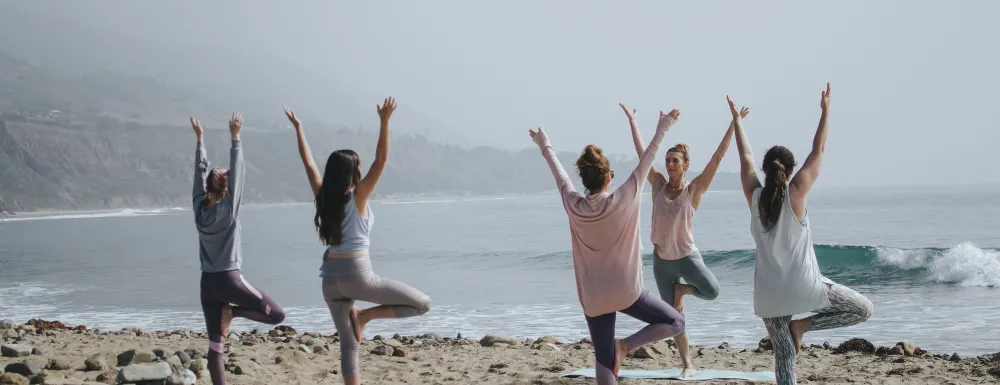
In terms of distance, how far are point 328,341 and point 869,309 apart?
23.8ft

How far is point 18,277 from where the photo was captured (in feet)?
80.9

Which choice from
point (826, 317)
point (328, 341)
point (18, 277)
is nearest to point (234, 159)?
point (826, 317)

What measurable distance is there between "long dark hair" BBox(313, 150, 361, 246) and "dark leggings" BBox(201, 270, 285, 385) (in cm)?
78

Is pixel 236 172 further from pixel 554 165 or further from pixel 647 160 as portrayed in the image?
pixel 647 160

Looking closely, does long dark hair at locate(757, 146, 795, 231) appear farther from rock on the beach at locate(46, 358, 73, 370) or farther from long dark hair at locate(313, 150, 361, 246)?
rock on the beach at locate(46, 358, 73, 370)

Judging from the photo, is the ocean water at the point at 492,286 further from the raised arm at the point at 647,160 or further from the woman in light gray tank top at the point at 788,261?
the raised arm at the point at 647,160

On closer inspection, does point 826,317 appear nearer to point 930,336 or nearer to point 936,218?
point 930,336

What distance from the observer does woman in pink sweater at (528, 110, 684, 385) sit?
5039mm

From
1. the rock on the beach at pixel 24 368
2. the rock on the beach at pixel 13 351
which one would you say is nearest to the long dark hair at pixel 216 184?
the rock on the beach at pixel 24 368

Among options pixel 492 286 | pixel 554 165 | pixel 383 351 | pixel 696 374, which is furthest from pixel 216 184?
pixel 492 286

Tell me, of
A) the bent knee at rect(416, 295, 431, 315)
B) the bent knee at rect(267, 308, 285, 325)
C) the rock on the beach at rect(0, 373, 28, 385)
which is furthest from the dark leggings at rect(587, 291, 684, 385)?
the rock on the beach at rect(0, 373, 28, 385)

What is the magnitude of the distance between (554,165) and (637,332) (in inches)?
→ 44.6

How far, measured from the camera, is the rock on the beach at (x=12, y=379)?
6672mm

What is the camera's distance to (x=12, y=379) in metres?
6.71
